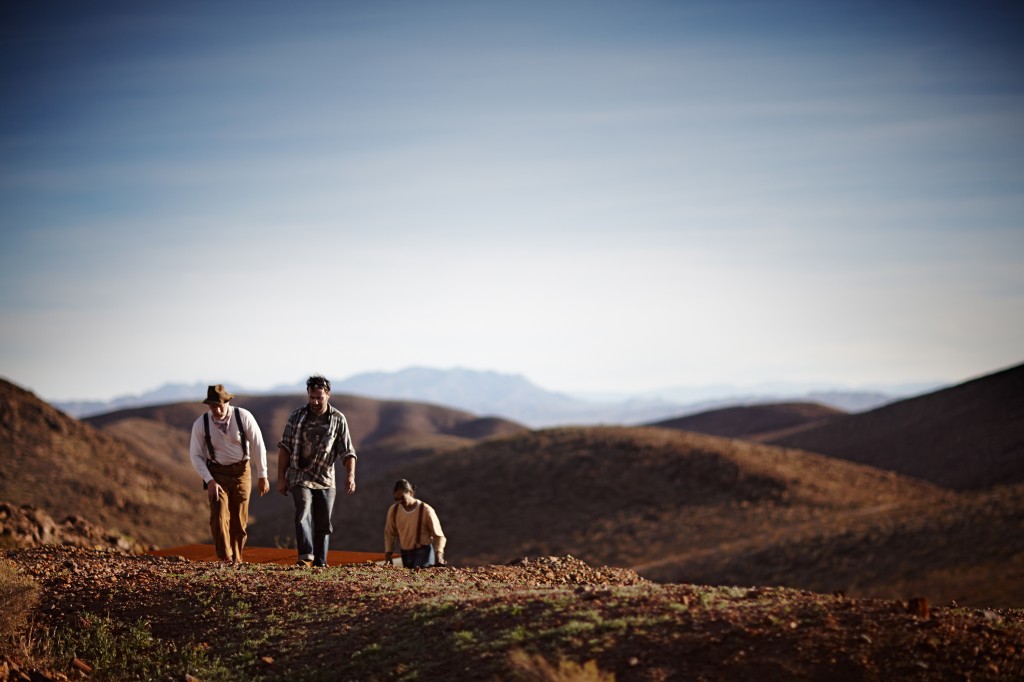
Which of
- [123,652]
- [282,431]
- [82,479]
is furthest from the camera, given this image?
[282,431]

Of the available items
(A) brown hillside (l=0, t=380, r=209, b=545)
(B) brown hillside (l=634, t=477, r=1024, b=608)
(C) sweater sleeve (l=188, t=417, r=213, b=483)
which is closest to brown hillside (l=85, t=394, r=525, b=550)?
(A) brown hillside (l=0, t=380, r=209, b=545)

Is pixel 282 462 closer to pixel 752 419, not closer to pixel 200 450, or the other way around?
pixel 200 450

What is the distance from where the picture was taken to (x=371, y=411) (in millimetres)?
116562

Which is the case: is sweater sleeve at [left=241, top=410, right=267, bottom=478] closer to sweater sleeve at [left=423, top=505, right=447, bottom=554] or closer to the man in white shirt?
the man in white shirt

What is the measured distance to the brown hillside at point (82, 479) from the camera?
36.7m

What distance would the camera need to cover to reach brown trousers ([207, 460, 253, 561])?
1048 centimetres

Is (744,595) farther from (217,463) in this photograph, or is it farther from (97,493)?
(97,493)

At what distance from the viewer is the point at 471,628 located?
7.47 meters

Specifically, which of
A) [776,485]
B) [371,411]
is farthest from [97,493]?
A: [371,411]

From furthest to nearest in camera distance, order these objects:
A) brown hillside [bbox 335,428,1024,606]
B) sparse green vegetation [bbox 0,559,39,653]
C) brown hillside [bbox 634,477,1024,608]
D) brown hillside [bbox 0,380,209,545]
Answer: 1. brown hillside [bbox 0,380,209,545]
2. brown hillside [bbox 335,428,1024,606]
3. brown hillside [bbox 634,477,1024,608]
4. sparse green vegetation [bbox 0,559,39,653]

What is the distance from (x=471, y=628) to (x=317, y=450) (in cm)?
344

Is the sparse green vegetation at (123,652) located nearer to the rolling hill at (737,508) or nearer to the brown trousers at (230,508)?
the brown trousers at (230,508)

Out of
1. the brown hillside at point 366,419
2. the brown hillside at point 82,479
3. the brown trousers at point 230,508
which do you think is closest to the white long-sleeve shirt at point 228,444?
the brown trousers at point 230,508

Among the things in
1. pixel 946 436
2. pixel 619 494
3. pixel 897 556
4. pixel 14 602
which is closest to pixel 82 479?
pixel 619 494
